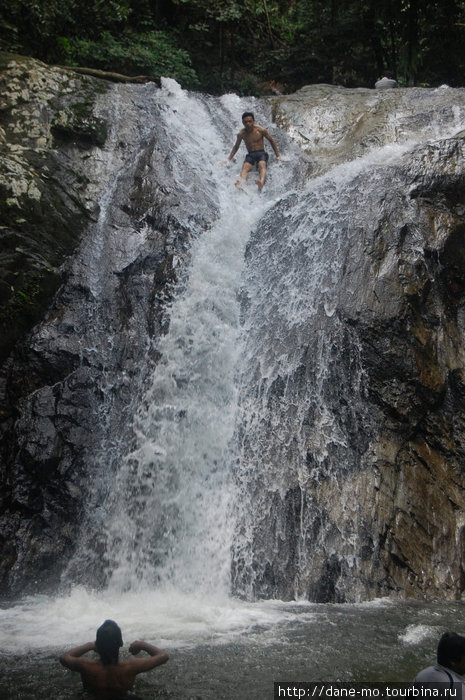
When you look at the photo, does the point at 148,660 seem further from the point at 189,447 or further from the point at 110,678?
the point at 189,447

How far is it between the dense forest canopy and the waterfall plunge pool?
11112mm

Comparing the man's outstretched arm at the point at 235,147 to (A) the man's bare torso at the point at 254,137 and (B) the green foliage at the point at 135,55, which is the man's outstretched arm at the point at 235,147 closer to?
(A) the man's bare torso at the point at 254,137

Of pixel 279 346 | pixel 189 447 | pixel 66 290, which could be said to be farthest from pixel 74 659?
pixel 66 290

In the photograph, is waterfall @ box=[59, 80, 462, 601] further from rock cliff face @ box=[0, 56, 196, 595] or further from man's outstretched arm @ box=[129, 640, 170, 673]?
man's outstretched arm @ box=[129, 640, 170, 673]

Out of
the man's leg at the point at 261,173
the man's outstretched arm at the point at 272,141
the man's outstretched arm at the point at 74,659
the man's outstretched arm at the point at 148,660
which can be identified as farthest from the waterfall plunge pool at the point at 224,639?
the man's outstretched arm at the point at 272,141

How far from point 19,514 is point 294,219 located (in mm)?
5590

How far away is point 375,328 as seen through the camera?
24.7ft

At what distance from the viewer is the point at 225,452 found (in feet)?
24.2

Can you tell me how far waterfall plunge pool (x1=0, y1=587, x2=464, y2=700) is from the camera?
4.16 metres

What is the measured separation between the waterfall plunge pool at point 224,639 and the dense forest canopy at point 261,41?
11.1 metres

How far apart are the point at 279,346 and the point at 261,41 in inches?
518

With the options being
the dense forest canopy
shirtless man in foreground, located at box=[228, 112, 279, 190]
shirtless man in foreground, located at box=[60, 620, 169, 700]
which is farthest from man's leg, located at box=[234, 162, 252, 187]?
shirtless man in foreground, located at box=[60, 620, 169, 700]

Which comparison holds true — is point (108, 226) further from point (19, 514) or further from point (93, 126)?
point (19, 514)

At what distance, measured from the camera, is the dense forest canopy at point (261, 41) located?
47.5 feet
